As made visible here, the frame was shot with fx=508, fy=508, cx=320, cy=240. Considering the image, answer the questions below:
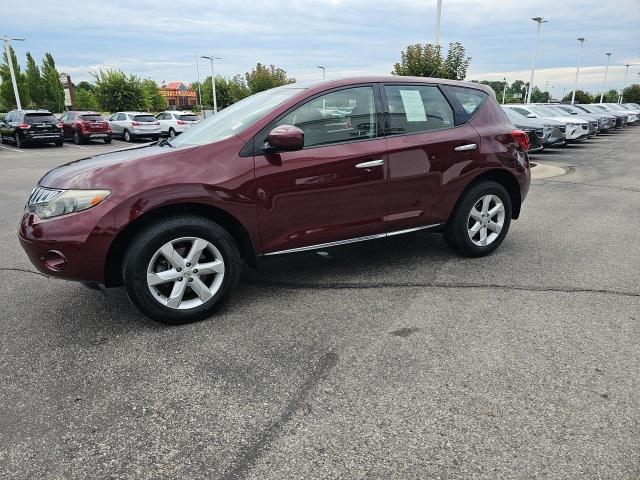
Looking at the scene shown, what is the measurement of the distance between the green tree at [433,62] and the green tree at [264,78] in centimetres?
2984

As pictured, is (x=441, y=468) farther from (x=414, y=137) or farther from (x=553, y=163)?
(x=553, y=163)

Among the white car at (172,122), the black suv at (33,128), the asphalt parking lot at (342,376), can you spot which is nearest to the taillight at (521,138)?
the asphalt parking lot at (342,376)

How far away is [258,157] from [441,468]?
7.79 ft

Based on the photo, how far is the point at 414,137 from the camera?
4.36m

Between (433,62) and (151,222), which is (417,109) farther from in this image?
(433,62)

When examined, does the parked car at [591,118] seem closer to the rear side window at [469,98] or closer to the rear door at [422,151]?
the rear side window at [469,98]

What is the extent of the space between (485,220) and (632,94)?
320 feet

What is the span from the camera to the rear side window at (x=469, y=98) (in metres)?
4.81

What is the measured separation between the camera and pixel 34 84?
6538cm

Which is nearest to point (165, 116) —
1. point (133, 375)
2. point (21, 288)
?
A: point (21, 288)

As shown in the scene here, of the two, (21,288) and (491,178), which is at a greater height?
(491,178)

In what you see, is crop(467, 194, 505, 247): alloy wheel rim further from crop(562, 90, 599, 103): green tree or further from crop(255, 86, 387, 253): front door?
crop(562, 90, 599, 103): green tree

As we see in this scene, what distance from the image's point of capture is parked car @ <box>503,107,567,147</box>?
1616 cm

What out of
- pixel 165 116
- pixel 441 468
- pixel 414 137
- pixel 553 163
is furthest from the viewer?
pixel 165 116
